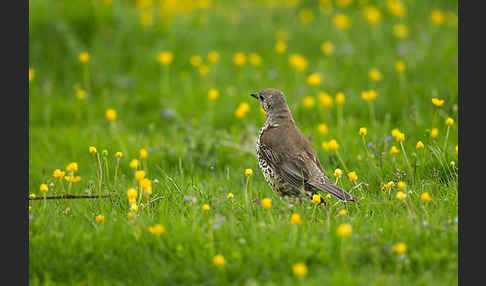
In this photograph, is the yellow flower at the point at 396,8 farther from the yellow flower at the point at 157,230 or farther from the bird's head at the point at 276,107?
the yellow flower at the point at 157,230

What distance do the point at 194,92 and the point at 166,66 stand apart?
98 cm

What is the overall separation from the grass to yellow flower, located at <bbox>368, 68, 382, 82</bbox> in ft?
0.41

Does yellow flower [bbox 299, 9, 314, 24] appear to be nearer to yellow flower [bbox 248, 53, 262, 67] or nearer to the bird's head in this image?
yellow flower [bbox 248, 53, 262, 67]

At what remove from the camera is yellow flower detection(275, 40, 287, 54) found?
10195 millimetres

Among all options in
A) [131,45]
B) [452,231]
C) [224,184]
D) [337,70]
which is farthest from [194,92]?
[452,231]

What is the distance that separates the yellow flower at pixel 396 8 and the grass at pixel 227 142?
0.62ft

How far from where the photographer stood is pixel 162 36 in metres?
10.9

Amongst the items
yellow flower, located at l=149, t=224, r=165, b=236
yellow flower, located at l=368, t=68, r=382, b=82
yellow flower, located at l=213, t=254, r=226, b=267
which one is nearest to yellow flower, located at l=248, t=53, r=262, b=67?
yellow flower, located at l=368, t=68, r=382, b=82

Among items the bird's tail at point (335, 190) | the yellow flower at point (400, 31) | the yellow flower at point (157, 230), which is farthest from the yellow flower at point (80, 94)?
the yellow flower at point (400, 31)

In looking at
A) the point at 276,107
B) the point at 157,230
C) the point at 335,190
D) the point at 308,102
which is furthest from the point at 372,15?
the point at 157,230

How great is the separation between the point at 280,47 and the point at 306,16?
232cm

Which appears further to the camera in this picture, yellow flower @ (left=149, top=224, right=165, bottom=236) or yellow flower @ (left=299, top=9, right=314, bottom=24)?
yellow flower @ (left=299, top=9, right=314, bottom=24)

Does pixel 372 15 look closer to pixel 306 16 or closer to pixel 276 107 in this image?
pixel 306 16

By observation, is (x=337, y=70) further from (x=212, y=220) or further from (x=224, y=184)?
(x=212, y=220)
